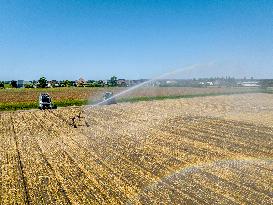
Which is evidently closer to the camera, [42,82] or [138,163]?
[138,163]

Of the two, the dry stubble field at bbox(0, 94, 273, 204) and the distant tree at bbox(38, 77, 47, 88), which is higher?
the distant tree at bbox(38, 77, 47, 88)

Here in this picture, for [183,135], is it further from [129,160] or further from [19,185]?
[19,185]

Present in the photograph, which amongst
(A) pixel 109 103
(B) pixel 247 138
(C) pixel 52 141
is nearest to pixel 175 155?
(B) pixel 247 138

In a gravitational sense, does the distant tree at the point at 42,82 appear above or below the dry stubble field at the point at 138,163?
above

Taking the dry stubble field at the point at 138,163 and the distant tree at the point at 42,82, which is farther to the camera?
the distant tree at the point at 42,82

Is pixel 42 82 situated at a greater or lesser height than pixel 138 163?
greater

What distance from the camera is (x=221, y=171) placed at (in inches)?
604

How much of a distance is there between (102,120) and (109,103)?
17026mm

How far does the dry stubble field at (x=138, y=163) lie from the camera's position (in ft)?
41.7

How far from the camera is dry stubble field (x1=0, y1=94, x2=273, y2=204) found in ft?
41.7

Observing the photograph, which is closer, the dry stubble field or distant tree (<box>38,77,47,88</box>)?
the dry stubble field

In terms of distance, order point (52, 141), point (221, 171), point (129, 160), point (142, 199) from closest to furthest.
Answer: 1. point (142, 199)
2. point (221, 171)
3. point (129, 160)
4. point (52, 141)

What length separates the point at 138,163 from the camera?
17.0 m

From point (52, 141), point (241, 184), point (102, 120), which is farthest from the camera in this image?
point (102, 120)
